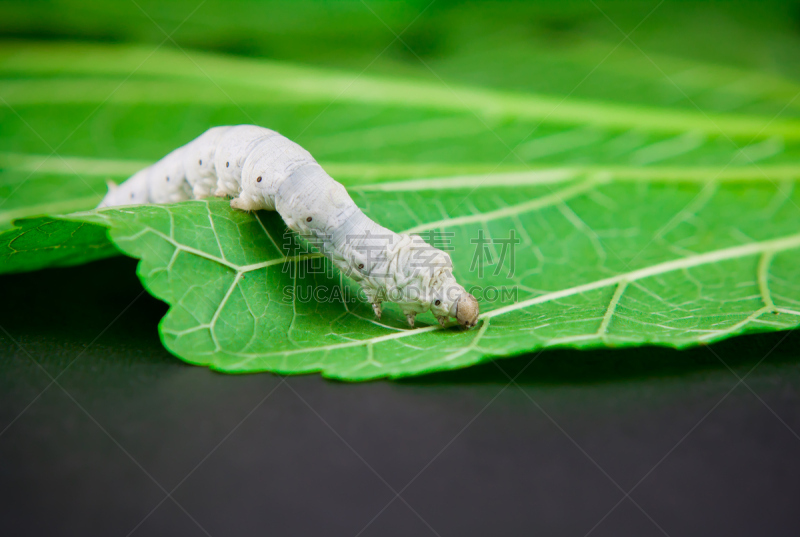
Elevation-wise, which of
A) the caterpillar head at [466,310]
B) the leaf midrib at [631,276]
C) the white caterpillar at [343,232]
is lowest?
the leaf midrib at [631,276]

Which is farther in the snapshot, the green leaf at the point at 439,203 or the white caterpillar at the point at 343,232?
the white caterpillar at the point at 343,232

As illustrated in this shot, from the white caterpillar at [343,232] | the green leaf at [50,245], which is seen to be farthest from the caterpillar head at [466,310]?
the green leaf at [50,245]

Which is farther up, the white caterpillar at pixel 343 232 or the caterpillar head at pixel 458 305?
the white caterpillar at pixel 343 232

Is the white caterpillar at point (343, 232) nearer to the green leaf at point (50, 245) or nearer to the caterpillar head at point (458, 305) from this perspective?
the caterpillar head at point (458, 305)

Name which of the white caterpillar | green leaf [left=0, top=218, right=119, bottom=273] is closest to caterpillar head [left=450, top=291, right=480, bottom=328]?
the white caterpillar

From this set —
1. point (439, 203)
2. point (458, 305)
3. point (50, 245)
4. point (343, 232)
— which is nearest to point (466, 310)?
point (458, 305)

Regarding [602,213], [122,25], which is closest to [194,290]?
[602,213]

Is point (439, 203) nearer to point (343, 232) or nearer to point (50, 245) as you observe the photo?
point (343, 232)

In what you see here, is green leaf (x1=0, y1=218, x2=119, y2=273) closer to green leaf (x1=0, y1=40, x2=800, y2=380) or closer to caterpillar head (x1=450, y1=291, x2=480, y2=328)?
green leaf (x1=0, y1=40, x2=800, y2=380)
